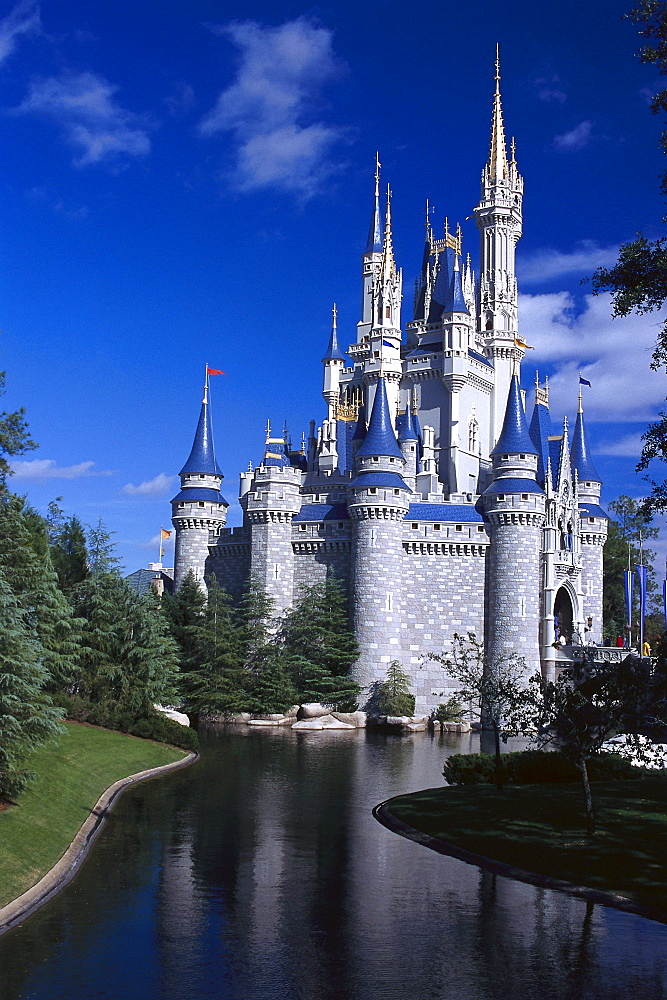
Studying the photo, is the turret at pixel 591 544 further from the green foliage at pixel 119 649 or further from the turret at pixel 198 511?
the green foliage at pixel 119 649

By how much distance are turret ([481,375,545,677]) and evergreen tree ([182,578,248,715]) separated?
39.6 feet

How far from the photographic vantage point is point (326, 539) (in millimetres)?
50969

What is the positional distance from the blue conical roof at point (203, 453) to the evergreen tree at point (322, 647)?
10.8 m

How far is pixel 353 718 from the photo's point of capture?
45.1 m

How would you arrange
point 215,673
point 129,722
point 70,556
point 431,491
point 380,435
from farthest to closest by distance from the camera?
point 431,491 → point 380,435 → point 215,673 → point 70,556 → point 129,722

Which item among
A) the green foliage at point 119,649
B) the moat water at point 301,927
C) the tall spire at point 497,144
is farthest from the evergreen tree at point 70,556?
the tall spire at point 497,144

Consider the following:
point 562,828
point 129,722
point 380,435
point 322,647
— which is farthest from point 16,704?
point 380,435

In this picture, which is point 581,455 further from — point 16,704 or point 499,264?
point 16,704

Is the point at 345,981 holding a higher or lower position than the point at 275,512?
lower

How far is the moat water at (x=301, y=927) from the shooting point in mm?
12031

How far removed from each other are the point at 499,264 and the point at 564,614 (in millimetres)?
23052

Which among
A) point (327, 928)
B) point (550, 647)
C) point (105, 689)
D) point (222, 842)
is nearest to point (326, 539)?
point (550, 647)

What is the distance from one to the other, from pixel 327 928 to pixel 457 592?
116 feet

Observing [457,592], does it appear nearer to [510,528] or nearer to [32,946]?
[510,528]
